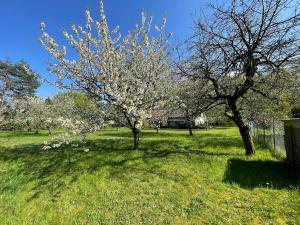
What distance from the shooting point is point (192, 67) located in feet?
36.0

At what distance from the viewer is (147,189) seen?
7535mm

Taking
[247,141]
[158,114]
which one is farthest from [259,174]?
→ [158,114]

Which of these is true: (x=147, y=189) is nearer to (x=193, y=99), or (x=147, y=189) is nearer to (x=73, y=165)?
(x=73, y=165)

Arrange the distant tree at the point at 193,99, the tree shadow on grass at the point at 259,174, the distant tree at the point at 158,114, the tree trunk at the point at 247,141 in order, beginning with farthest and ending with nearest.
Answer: the distant tree at the point at 158,114, the distant tree at the point at 193,99, the tree trunk at the point at 247,141, the tree shadow on grass at the point at 259,174

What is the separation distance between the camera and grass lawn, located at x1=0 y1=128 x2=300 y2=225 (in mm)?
5973

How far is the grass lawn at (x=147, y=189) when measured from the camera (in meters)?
5.97

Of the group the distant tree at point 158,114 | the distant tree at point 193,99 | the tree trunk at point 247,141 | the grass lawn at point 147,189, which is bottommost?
the grass lawn at point 147,189

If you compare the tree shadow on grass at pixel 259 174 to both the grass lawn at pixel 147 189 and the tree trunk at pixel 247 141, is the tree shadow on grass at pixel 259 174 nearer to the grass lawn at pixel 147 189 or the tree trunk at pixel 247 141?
the grass lawn at pixel 147 189

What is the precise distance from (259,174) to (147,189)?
3.96 m

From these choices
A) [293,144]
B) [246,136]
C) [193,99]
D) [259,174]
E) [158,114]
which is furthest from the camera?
[158,114]

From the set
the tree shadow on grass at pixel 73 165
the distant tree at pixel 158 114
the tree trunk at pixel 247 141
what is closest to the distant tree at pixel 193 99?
the distant tree at pixel 158 114

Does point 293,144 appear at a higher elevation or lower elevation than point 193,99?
lower

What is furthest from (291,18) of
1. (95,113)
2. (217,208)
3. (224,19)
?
(95,113)

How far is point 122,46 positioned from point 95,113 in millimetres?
3072
